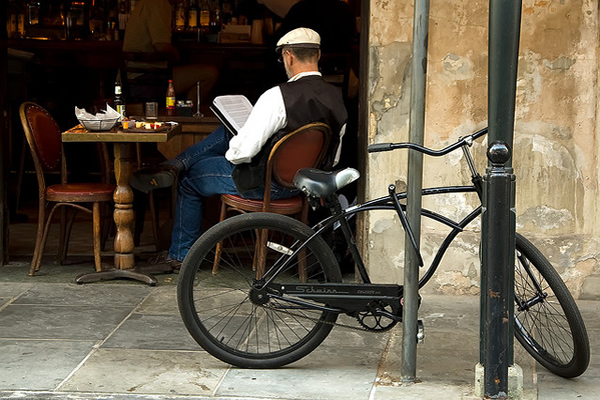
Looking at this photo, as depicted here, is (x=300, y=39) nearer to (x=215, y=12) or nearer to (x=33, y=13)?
(x=215, y=12)

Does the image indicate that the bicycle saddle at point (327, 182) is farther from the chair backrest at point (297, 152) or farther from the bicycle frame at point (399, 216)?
the chair backrest at point (297, 152)

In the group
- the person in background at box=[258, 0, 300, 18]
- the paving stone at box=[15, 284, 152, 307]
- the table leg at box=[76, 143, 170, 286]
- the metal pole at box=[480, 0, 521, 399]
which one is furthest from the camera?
the person in background at box=[258, 0, 300, 18]

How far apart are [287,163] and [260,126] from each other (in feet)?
0.90

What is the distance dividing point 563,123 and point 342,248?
1591 millimetres

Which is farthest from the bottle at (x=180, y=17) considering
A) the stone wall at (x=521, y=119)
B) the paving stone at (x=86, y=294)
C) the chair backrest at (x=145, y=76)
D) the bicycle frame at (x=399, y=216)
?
the bicycle frame at (x=399, y=216)

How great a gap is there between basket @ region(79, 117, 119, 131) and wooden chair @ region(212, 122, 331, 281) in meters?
0.82

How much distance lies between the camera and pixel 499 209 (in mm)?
3951

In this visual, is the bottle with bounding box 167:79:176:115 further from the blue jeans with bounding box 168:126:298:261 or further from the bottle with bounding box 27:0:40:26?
the bottle with bounding box 27:0:40:26

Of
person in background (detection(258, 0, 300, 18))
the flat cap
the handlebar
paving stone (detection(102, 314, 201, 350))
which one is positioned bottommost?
paving stone (detection(102, 314, 201, 350))

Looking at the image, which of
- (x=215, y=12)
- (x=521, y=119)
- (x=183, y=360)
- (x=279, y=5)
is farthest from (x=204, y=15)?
(x=183, y=360)

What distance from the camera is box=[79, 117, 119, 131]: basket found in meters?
6.04

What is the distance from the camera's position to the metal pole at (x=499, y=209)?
3.85m

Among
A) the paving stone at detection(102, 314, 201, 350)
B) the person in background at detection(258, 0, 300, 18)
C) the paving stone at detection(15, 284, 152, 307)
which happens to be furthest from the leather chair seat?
the person in background at detection(258, 0, 300, 18)

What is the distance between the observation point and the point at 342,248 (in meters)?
6.48
